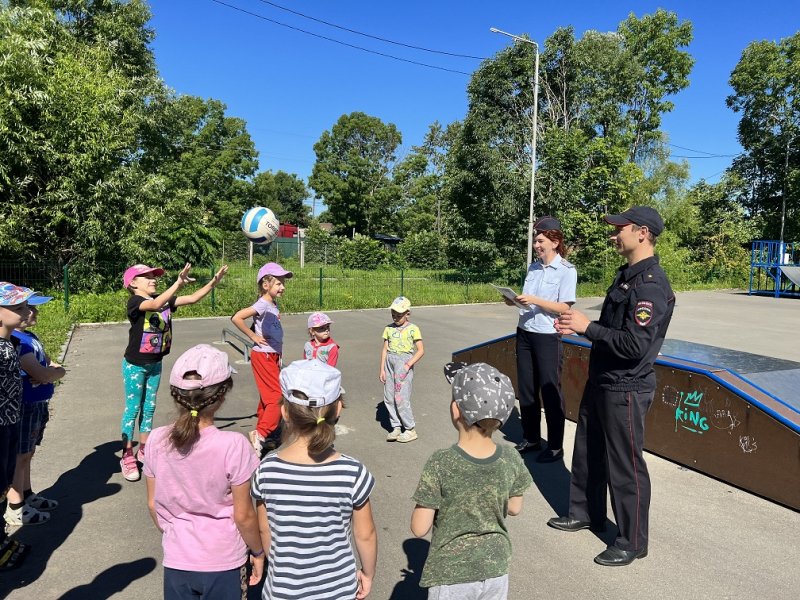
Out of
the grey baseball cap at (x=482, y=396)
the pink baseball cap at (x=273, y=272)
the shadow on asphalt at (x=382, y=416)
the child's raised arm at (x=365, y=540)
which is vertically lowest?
the shadow on asphalt at (x=382, y=416)

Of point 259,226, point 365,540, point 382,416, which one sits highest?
point 259,226

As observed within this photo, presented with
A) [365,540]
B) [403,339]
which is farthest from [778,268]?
[365,540]

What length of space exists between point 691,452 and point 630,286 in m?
2.39

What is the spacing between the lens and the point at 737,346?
12250 millimetres

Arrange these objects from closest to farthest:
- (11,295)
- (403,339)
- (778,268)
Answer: (11,295) < (403,339) < (778,268)

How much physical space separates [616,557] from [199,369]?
109 inches

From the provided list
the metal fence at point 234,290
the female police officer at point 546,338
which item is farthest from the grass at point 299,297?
the female police officer at point 546,338

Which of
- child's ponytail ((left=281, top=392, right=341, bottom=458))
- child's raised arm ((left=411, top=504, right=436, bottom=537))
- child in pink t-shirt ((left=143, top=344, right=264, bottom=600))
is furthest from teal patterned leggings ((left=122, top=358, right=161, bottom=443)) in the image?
child's raised arm ((left=411, top=504, right=436, bottom=537))

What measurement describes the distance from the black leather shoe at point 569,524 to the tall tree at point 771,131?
144 ft

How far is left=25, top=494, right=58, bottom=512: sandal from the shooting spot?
3.96m

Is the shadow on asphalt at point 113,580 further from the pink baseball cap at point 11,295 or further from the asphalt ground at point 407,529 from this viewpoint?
the pink baseball cap at point 11,295

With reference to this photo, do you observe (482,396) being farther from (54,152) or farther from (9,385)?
(54,152)

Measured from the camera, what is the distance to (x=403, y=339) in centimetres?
543

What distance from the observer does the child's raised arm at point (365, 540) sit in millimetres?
2059
